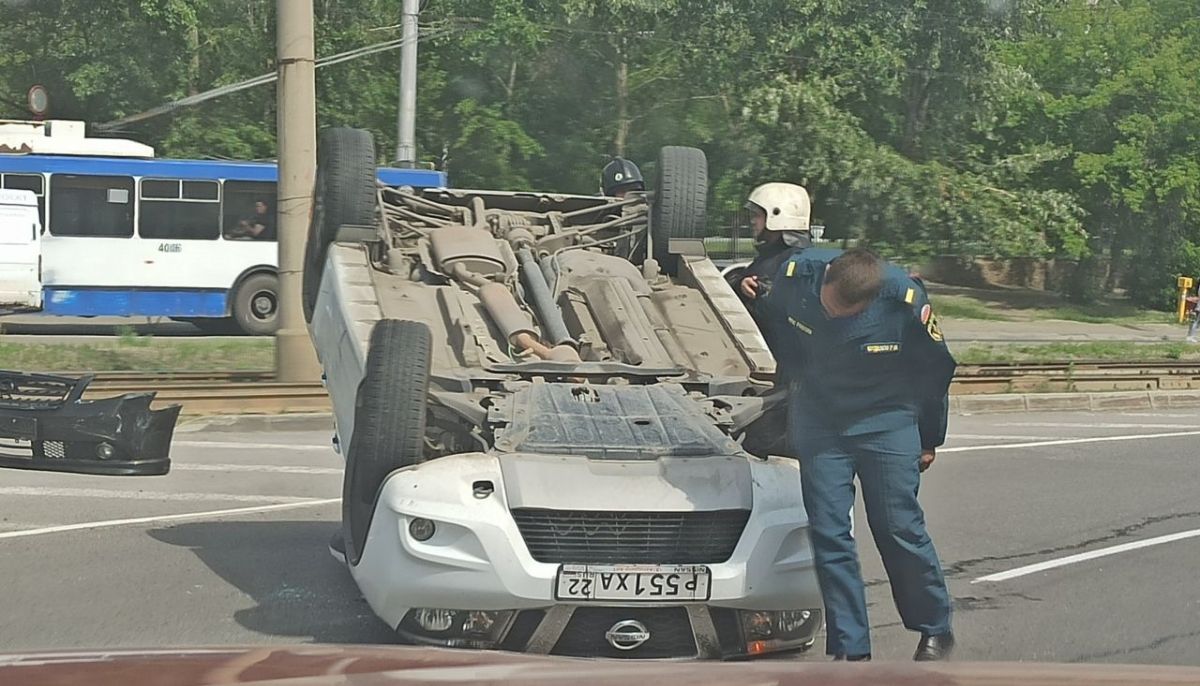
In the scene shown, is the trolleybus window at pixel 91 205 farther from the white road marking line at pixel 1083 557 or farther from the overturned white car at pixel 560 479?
the white road marking line at pixel 1083 557

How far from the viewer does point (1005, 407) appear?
16188mm

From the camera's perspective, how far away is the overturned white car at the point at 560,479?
508 cm

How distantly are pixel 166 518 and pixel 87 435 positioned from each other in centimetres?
90

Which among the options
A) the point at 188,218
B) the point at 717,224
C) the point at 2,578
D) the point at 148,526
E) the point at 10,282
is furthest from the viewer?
the point at 717,224

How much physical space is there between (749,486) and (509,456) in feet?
2.83

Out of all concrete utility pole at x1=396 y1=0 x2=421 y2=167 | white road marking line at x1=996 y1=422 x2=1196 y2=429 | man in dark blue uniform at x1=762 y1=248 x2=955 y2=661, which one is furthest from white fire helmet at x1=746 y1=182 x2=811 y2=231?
concrete utility pole at x1=396 y1=0 x2=421 y2=167

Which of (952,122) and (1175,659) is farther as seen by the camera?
(952,122)

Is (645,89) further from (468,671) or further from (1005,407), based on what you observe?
(468,671)

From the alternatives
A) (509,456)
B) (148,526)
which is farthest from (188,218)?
(509,456)

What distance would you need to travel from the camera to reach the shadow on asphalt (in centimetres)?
618

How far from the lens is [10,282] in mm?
17250

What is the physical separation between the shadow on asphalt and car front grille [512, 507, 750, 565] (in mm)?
1105

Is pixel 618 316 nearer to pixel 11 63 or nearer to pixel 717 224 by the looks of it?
pixel 717 224

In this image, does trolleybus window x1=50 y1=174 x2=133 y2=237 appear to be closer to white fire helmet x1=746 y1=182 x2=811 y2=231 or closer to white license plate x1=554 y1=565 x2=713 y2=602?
white fire helmet x1=746 y1=182 x2=811 y2=231
